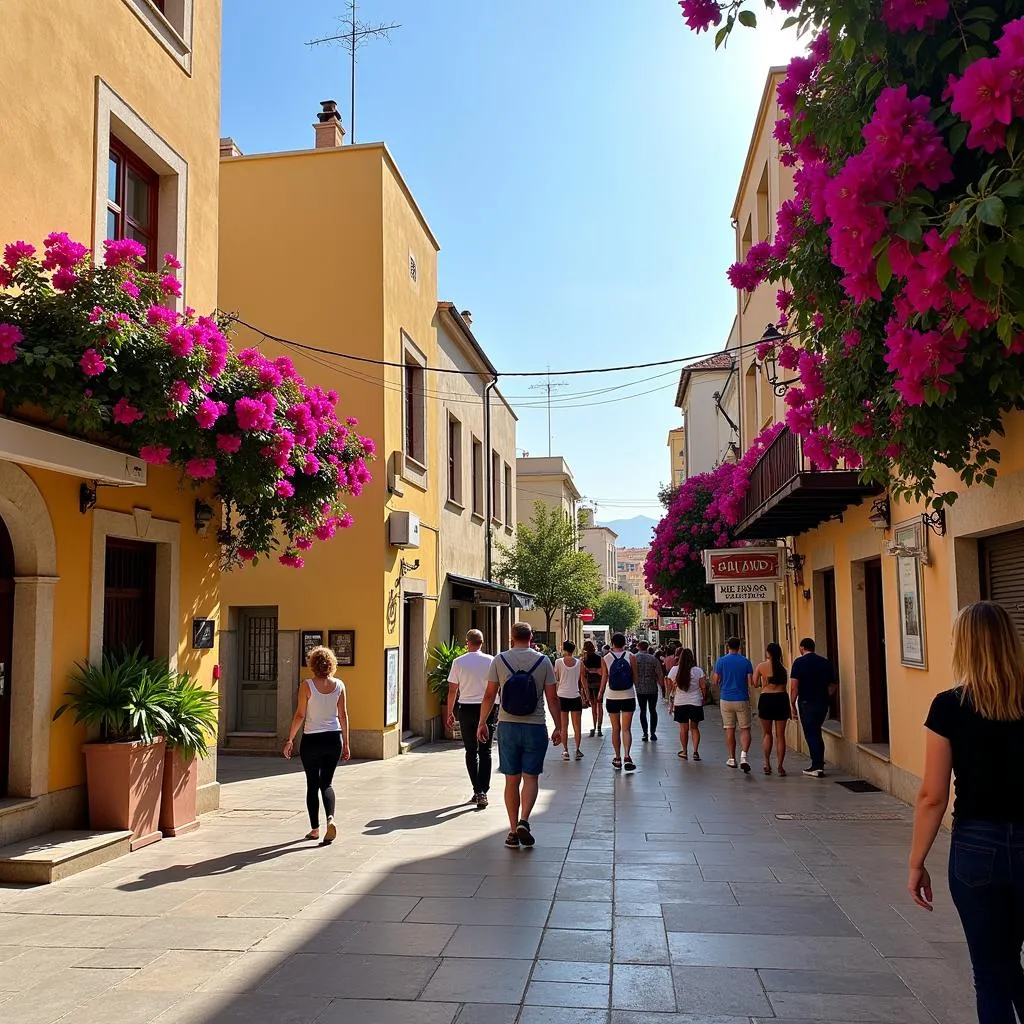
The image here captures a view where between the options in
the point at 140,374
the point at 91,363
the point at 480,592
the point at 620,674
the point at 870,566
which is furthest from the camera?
the point at 480,592

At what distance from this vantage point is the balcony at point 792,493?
9984mm

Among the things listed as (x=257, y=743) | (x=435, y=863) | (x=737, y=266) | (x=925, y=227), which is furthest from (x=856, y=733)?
(x=925, y=227)

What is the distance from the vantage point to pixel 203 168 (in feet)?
33.2

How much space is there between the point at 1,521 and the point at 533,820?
5.25m

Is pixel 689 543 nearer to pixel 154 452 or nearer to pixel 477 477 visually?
pixel 477 477

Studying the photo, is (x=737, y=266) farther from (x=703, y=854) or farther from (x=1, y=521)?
(x=1, y=521)

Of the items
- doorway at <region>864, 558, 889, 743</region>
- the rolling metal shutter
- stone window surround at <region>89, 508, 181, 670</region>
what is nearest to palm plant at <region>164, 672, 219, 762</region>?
stone window surround at <region>89, 508, 181, 670</region>

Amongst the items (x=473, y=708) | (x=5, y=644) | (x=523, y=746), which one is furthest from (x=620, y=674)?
(x=5, y=644)

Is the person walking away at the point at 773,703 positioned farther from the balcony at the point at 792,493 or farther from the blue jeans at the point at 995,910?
the blue jeans at the point at 995,910

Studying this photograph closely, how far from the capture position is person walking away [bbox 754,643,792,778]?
40.0ft

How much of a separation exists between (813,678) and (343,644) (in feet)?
21.6

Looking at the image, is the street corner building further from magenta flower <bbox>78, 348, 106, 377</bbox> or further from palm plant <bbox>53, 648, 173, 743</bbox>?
magenta flower <bbox>78, 348, 106, 377</bbox>

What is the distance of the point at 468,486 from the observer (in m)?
21.7

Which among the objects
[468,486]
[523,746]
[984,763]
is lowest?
[523,746]
